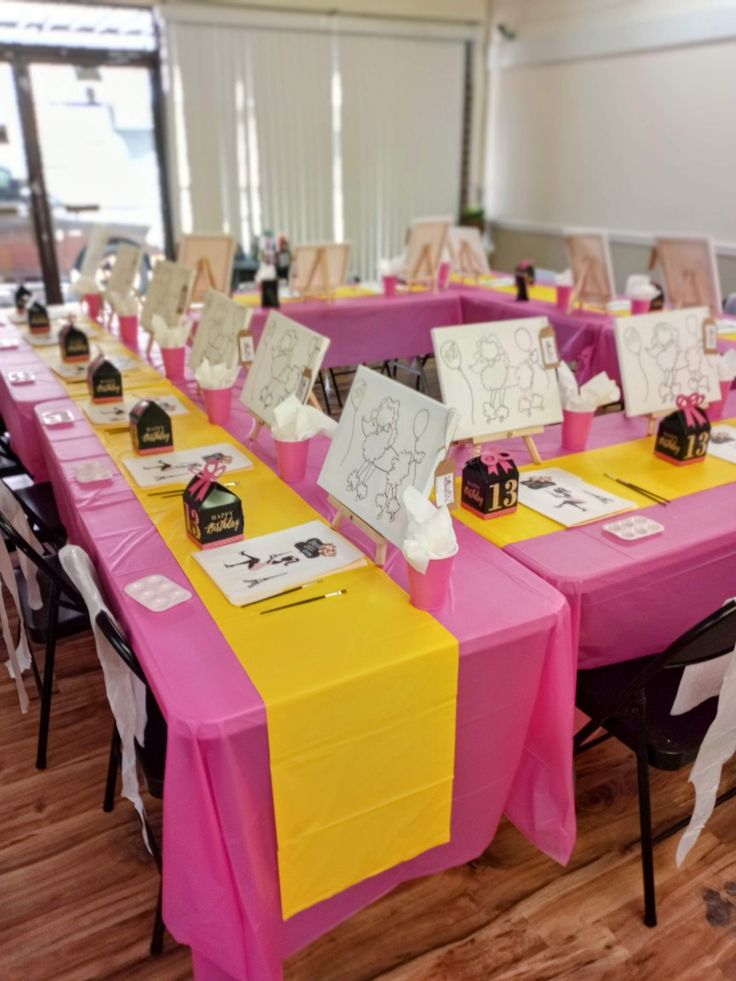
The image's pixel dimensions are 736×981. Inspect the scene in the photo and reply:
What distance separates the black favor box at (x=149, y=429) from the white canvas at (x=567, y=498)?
939 millimetres

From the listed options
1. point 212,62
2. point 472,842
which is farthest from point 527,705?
point 212,62

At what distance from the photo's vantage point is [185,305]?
299 centimetres

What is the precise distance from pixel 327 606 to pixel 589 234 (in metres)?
3.00

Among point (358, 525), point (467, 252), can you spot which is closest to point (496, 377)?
point (358, 525)

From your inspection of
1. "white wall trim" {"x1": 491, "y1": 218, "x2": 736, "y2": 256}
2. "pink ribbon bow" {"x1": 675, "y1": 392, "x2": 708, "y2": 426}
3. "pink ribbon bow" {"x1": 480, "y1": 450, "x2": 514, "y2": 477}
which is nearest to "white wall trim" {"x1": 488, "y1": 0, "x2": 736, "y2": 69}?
"white wall trim" {"x1": 491, "y1": 218, "x2": 736, "y2": 256}

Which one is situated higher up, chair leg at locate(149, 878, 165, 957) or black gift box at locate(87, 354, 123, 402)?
black gift box at locate(87, 354, 123, 402)

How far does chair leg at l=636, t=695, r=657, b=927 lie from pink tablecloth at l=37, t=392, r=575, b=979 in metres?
0.15

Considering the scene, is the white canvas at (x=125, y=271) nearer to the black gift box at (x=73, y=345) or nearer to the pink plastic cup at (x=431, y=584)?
the black gift box at (x=73, y=345)

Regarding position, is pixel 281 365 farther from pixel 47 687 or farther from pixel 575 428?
pixel 47 687

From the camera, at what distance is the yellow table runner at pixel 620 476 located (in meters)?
1.61

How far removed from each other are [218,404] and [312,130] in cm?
477

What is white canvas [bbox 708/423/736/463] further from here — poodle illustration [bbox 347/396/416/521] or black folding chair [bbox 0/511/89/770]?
black folding chair [bbox 0/511/89/770]

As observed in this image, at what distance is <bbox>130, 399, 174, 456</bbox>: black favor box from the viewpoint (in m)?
2.01

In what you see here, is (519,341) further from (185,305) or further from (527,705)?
(185,305)
